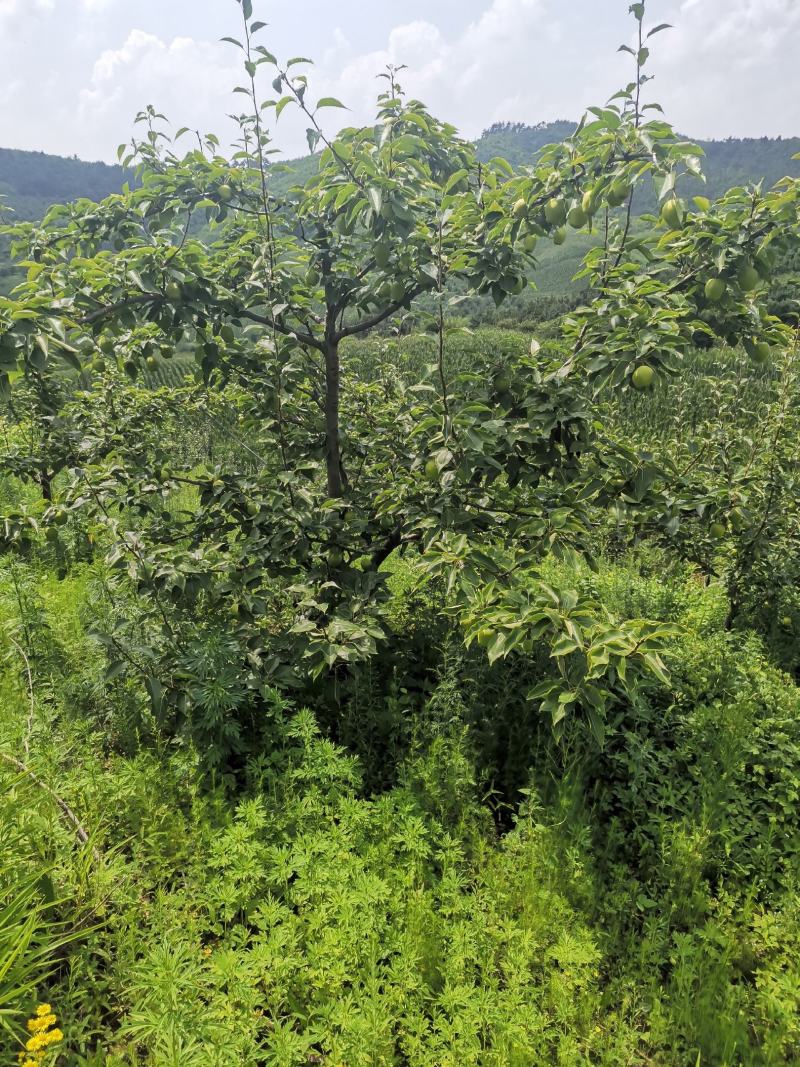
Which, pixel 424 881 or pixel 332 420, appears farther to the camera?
pixel 332 420

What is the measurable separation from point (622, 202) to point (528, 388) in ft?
2.46

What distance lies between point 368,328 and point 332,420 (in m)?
0.58

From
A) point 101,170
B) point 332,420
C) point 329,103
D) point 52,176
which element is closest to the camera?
point 329,103

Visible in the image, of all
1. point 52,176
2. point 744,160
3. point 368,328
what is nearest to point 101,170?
point 52,176

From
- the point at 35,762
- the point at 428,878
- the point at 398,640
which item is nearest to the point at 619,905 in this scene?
the point at 428,878

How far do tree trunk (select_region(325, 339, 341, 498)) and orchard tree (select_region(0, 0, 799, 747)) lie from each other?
0.06 ft

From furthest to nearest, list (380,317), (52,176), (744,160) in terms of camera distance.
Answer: (52,176) < (744,160) < (380,317)

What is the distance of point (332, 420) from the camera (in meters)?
3.22

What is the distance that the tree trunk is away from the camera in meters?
3.18

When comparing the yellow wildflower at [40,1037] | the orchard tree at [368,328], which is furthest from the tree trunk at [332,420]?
the yellow wildflower at [40,1037]

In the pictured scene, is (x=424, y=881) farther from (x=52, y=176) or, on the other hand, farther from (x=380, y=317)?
(x=52, y=176)

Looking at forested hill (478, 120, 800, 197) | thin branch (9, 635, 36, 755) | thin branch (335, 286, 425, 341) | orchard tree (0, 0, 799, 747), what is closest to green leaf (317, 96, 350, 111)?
orchard tree (0, 0, 799, 747)

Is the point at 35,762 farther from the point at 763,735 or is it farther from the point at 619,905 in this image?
the point at 763,735

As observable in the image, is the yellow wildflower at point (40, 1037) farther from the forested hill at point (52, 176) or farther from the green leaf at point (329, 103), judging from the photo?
the forested hill at point (52, 176)
